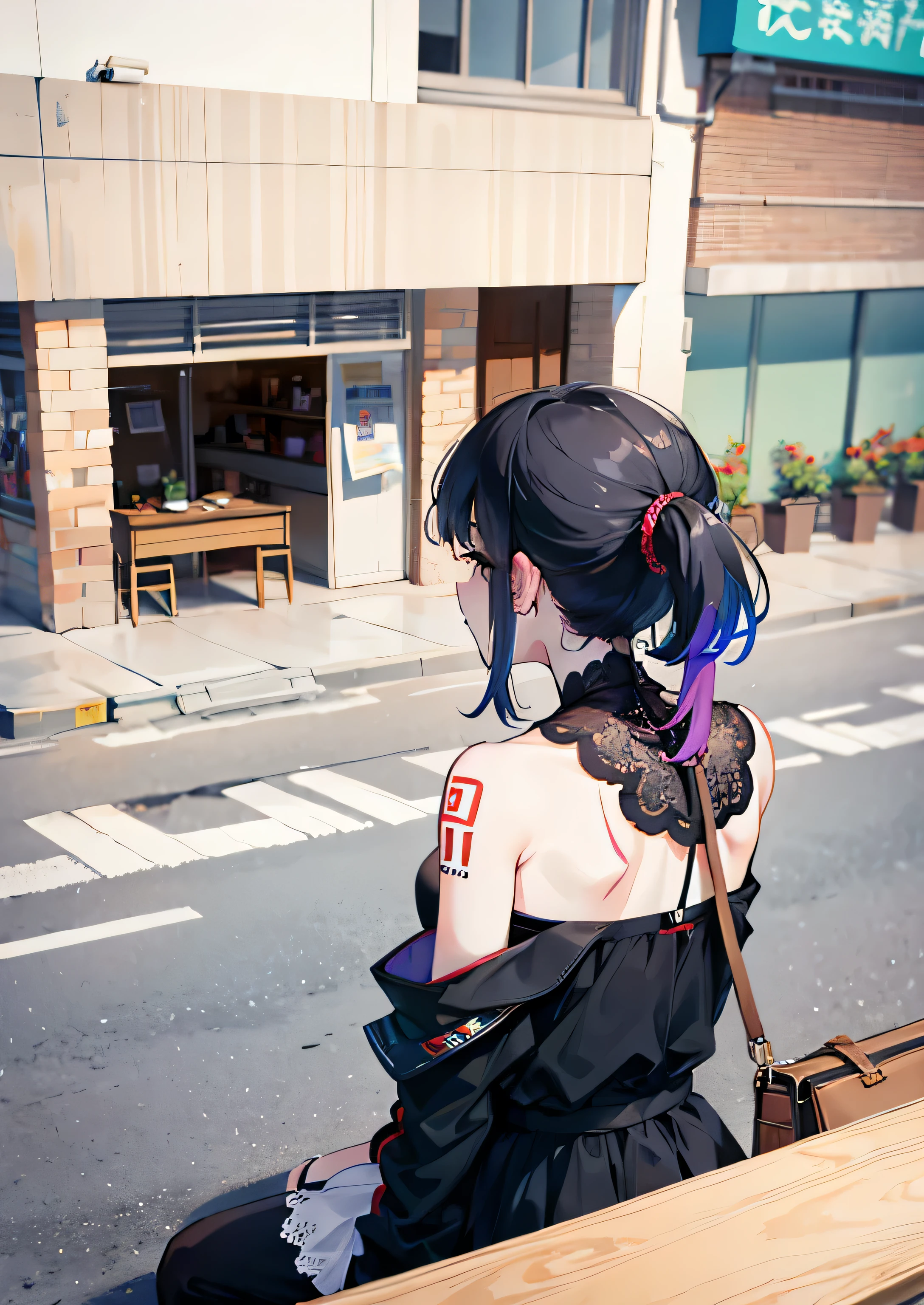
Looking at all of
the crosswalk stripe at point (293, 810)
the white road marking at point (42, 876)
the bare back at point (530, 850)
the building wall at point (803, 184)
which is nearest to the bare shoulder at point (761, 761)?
the bare back at point (530, 850)

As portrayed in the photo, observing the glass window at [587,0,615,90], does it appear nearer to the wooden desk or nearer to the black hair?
the wooden desk

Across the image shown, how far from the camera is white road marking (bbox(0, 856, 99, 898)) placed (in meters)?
6.73

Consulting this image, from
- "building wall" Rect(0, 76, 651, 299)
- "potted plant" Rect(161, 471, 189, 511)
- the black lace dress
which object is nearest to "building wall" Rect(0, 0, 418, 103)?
"building wall" Rect(0, 76, 651, 299)

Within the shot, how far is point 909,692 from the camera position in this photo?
34.4 ft

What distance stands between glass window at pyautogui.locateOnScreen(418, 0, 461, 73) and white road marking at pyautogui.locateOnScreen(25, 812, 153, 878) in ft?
27.8

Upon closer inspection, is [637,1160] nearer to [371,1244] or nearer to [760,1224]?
[371,1244]

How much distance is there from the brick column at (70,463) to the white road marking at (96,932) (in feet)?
18.4

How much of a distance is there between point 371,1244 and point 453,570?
37.6 ft

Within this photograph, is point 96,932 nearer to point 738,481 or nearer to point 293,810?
point 293,810

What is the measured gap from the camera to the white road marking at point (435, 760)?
856cm

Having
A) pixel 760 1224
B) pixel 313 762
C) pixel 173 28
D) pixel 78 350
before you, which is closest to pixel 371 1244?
pixel 760 1224

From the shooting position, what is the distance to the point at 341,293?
488 inches

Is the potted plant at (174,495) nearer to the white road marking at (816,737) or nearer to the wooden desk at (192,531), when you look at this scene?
the wooden desk at (192,531)

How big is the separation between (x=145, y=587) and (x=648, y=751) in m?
10.3
